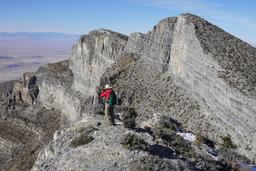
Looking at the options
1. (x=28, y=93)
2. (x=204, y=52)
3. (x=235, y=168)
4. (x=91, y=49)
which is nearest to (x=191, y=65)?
(x=204, y=52)

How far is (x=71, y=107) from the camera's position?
297 ft

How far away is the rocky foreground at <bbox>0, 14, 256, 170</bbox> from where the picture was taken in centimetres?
2234

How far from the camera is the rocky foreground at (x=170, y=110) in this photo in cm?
2234

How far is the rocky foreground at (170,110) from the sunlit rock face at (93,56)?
1.19ft

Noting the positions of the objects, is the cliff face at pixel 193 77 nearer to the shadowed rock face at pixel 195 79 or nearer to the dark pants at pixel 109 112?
the shadowed rock face at pixel 195 79

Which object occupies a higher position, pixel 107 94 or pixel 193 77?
pixel 107 94

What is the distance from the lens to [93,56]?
8588cm

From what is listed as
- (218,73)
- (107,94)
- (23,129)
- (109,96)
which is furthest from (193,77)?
(23,129)

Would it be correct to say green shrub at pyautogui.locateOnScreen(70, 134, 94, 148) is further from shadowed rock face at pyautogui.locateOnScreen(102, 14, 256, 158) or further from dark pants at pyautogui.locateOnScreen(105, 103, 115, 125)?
shadowed rock face at pyautogui.locateOnScreen(102, 14, 256, 158)

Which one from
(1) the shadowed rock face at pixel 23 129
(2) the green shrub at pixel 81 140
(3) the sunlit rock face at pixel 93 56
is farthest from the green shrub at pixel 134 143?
(1) the shadowed rock face at pixel 23 129

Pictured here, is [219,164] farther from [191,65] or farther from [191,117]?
[191,65]

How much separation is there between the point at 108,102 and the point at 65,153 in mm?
3559

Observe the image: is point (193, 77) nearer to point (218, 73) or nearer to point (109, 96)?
point (218, 73)

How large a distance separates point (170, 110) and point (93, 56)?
1841 inches
